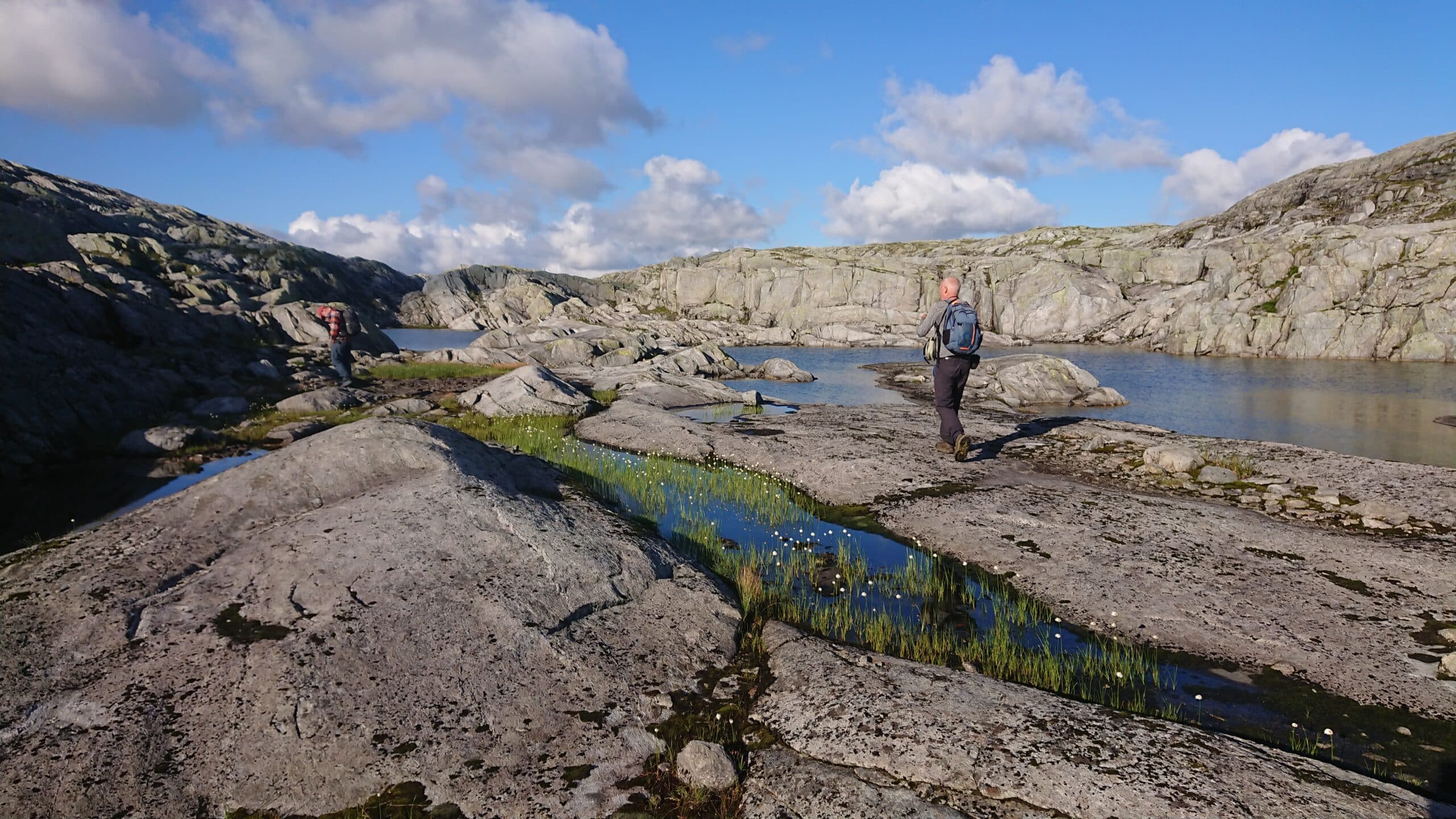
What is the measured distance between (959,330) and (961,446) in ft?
9.96

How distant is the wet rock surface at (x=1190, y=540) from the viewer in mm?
7887

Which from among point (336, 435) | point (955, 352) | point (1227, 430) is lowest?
point (1227, 430)

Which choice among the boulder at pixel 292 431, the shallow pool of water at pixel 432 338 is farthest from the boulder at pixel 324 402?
the shallow pool of water at pixel 432 338

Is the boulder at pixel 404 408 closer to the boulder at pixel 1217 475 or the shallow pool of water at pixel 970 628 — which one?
the shallow pool of water at pixel 970 628

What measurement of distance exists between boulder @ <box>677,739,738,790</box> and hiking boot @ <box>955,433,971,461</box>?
1240 cm

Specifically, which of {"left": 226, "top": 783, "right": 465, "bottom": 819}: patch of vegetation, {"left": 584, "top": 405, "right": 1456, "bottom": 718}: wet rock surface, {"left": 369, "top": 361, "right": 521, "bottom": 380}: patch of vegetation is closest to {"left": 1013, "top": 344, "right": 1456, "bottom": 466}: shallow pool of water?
{"left": 584, "top": 405, "right": 1456, "bottom": 718}: wet rock surface

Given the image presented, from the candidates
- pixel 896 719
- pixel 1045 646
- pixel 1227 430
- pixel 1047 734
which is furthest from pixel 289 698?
pixel 1227 430

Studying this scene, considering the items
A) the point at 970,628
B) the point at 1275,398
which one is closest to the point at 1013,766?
the point at 970,628

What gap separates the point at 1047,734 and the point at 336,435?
35.6 feet

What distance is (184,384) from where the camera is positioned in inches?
1057

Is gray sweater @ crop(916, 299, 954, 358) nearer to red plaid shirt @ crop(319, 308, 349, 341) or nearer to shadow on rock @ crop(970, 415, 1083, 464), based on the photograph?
shadow on rock @ crop(970, 415, 1083, 464)

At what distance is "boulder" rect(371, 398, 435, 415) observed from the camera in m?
25.6

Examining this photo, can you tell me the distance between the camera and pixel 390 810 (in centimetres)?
502

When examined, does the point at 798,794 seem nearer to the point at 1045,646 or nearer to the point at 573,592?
the point at 573,592
